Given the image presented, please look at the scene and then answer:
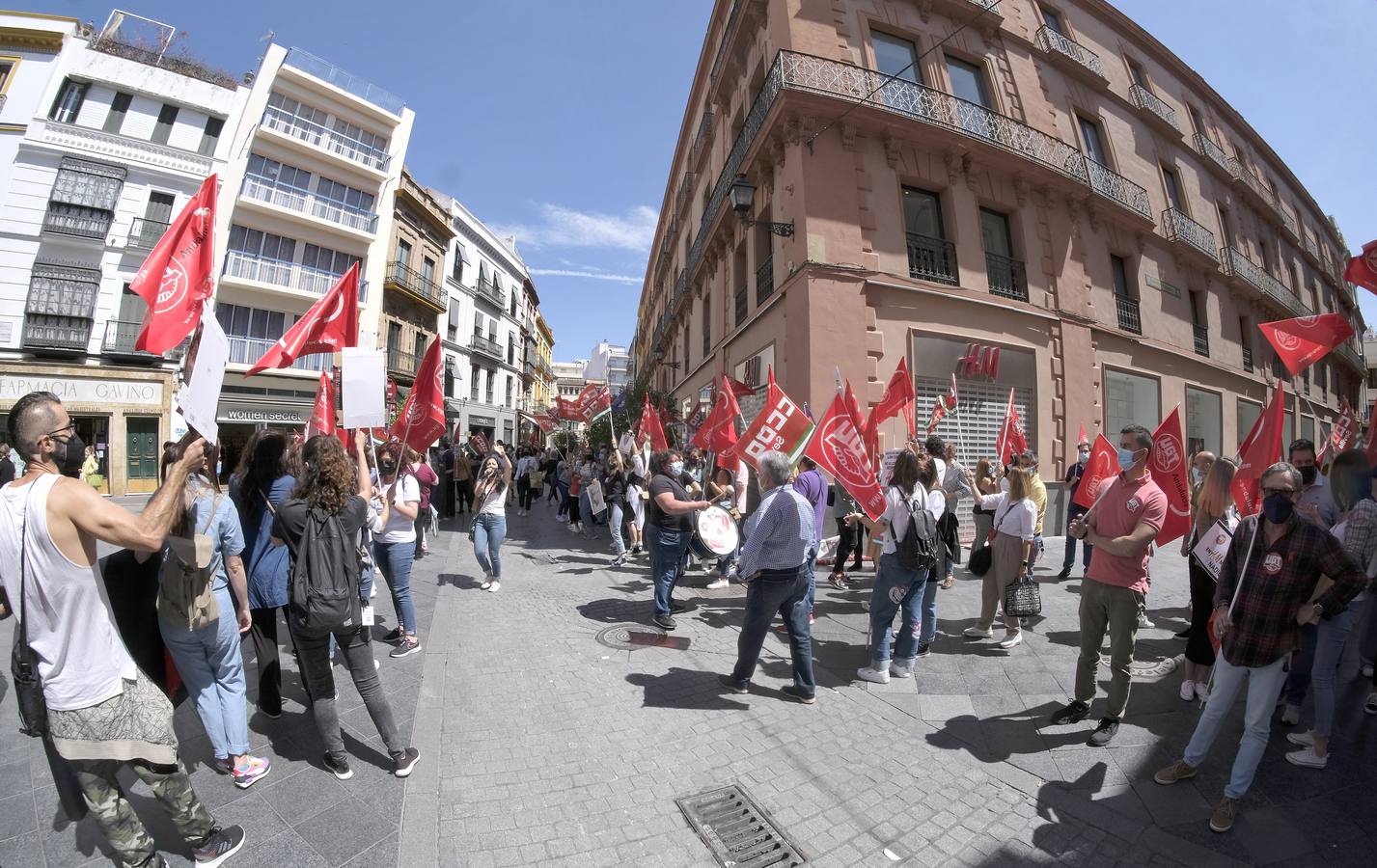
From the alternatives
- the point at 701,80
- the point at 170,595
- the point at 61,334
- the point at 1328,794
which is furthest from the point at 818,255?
the point at 61,334

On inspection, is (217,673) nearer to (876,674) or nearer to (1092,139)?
(876,674)

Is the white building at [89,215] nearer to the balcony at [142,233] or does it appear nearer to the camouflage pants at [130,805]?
the balcony at [142,233]

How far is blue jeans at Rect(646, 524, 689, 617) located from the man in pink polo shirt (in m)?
3.40

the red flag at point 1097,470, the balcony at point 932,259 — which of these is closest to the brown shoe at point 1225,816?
the red flag at point 1097,470

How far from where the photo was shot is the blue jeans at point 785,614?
400cm

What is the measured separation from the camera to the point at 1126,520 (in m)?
3.50

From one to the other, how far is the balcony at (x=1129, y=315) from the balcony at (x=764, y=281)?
354 inches

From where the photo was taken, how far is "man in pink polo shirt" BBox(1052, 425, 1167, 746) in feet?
11.2

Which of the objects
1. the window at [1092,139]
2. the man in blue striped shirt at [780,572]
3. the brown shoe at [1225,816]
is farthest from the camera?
the window at [1092,139]

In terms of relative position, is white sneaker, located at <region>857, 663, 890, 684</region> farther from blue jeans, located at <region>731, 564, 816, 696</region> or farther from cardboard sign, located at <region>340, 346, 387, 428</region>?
cardboard sign, located at <region>340, 346, 387, 428</region>

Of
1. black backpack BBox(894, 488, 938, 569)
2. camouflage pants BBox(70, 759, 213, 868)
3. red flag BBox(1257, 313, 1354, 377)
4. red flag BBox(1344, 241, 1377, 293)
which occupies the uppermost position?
red flag BBox(1344, 241, 1377, 293)

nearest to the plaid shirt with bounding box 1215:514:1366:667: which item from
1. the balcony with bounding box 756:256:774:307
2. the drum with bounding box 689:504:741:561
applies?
the drum with bounding box 689:504:741:561

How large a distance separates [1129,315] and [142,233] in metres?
30.8

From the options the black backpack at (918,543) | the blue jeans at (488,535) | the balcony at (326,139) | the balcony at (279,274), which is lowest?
the blue jeans at (488,535)
